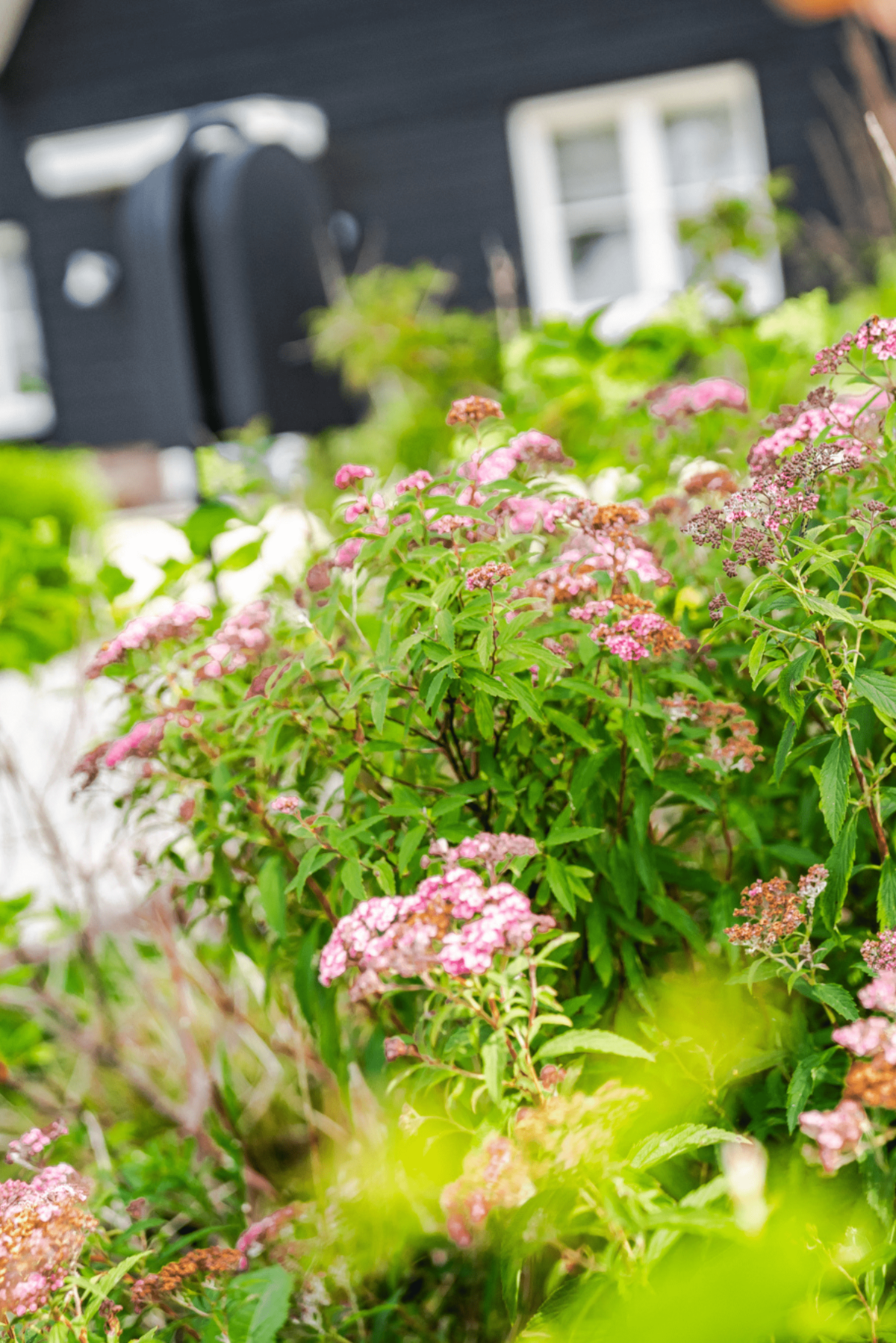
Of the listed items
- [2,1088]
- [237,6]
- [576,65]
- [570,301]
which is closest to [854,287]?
[570,301]

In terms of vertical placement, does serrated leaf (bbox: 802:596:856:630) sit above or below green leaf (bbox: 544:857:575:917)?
above

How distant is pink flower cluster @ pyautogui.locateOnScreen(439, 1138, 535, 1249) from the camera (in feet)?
2.99

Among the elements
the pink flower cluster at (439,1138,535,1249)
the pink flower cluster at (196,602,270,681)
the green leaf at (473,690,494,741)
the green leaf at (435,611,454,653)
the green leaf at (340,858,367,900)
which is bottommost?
the pink flower cluster at (439,1138,535,1249)

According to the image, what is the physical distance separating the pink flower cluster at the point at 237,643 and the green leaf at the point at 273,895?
0.81 feet

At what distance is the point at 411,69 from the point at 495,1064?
30.2 feet

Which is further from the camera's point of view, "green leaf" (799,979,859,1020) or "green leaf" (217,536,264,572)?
"green leaf" (217,536,264,572)

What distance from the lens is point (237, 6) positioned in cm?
893

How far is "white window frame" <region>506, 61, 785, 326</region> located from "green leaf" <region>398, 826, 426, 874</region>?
24.3 ft

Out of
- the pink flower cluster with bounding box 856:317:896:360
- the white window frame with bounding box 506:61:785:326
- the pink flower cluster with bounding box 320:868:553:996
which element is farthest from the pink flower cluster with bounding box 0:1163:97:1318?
the white window frame with bounding box 506:61:785:326

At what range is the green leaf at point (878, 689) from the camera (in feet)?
3.33

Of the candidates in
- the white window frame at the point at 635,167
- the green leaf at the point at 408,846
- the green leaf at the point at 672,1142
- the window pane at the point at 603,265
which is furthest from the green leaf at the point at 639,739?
the window pane at the point at 603,265

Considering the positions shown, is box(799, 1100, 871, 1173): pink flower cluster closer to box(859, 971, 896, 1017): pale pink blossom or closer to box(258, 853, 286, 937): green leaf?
box(859, 971, 896, 1017): pale pink blossom

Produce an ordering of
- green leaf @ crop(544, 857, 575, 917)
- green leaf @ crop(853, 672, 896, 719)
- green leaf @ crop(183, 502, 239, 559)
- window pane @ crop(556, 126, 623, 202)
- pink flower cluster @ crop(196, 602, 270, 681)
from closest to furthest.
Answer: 1. green leaf @ crop(853, 672, 896, 719)
2. green leaf @ crop(544, 857, 575, 917)
3. pink flower cluster @ crop(196, 602, 270, 681)
4. green leaf @ crop(183, 502, 239, 559)
5. window pane @ crop(556, 126, 623, 202)

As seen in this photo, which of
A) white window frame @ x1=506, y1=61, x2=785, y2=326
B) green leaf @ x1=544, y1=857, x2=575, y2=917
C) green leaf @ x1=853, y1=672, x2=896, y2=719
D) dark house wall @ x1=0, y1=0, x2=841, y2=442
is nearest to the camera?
green leaf @ x1=853, y1=672, x2=896, y2=719
